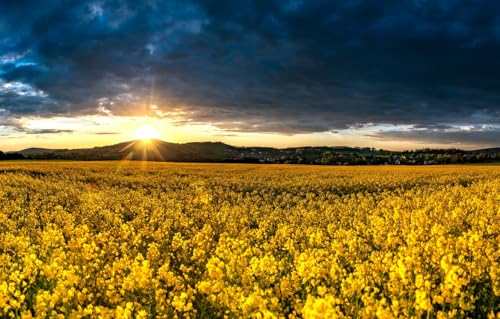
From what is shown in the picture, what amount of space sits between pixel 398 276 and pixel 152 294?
3.90 m

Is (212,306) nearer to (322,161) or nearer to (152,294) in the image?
(152,294)

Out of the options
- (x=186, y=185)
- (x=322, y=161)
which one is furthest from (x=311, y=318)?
(x=322, y=161)

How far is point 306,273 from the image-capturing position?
6.77 metres

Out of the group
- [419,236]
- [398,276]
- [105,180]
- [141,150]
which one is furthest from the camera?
[141,150]

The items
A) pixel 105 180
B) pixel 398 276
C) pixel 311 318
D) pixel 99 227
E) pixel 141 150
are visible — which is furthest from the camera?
pixel 141 150

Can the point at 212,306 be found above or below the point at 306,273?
below

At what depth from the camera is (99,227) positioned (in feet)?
46.1

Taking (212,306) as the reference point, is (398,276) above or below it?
above

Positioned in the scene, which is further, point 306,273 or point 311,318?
point 306,273

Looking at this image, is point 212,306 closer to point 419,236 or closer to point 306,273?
point 306,273

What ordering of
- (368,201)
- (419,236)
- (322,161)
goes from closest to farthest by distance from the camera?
(419,236)
(368,201)
(322,161)

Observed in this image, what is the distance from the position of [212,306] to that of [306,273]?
1.59 metres

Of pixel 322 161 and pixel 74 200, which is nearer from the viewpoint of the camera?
pixel 74 200

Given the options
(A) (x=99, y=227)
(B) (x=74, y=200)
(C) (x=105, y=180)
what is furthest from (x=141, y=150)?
(A) (x=99, y=227)
